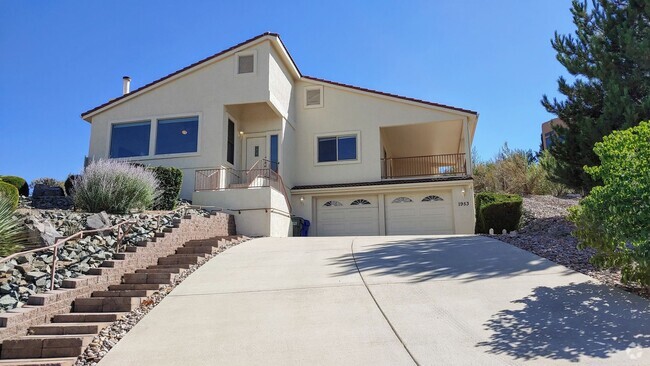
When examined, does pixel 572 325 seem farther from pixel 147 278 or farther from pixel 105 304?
pixel 147 278

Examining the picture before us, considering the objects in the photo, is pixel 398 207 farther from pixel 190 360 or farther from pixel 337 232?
pixel 190 360

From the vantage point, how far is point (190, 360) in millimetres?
5211

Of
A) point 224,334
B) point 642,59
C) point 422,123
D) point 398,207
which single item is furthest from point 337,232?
point 224,334

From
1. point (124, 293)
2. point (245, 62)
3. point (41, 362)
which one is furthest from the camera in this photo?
point (245, 62)

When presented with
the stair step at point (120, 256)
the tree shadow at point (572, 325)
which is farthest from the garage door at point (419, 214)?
the stair step at point (120, 256)

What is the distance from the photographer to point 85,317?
660 cm

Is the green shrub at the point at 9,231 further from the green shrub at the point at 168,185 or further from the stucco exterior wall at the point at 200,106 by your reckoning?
the stucco exterior wall at the point at 200,106

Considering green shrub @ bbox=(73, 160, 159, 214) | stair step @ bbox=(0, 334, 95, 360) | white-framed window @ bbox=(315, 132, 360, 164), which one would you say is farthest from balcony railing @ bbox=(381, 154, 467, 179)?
stair step @ bbox=(0, 334, 95, 360)

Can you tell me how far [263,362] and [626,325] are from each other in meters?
4.46

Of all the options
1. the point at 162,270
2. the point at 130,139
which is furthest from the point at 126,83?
the point at 162,270

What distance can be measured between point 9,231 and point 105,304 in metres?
2.69

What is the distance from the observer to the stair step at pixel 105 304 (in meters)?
6.96

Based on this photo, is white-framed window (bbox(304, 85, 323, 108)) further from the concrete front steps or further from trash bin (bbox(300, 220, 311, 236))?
the concrete front steps

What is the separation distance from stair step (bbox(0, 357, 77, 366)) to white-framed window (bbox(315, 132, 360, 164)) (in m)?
14.5
